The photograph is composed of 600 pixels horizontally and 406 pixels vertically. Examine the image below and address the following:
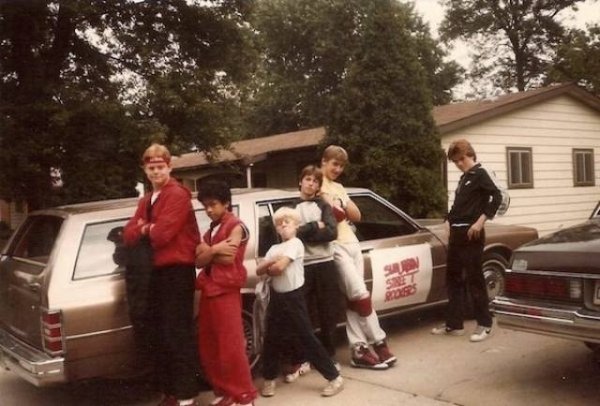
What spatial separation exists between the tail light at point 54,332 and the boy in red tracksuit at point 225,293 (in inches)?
37.8

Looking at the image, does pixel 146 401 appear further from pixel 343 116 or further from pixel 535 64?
pixel 535 64

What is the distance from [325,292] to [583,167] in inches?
512

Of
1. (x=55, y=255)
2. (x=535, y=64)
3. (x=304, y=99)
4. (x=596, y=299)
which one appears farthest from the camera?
(x=535, y=64)

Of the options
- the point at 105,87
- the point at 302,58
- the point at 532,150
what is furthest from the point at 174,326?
the point at 302,58

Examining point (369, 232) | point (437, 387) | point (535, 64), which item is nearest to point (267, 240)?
point (369, 232)

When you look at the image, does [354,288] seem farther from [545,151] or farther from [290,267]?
[545,151]

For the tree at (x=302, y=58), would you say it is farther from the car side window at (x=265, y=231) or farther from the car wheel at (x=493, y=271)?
the car side window at (x=265, y=231)

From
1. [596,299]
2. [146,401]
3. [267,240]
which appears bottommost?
[146,401]

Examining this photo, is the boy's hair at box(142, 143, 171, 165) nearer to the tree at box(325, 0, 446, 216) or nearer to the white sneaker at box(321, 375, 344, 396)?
the white sneaker at box(321, 375, 344, 396)

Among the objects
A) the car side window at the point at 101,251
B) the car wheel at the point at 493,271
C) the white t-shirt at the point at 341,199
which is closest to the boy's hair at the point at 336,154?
the white t-shirt at the point at 341,199

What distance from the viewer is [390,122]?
12.1m

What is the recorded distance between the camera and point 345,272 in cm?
528

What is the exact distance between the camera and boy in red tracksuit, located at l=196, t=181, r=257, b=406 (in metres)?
4.34

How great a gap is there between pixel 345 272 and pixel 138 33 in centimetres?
589
